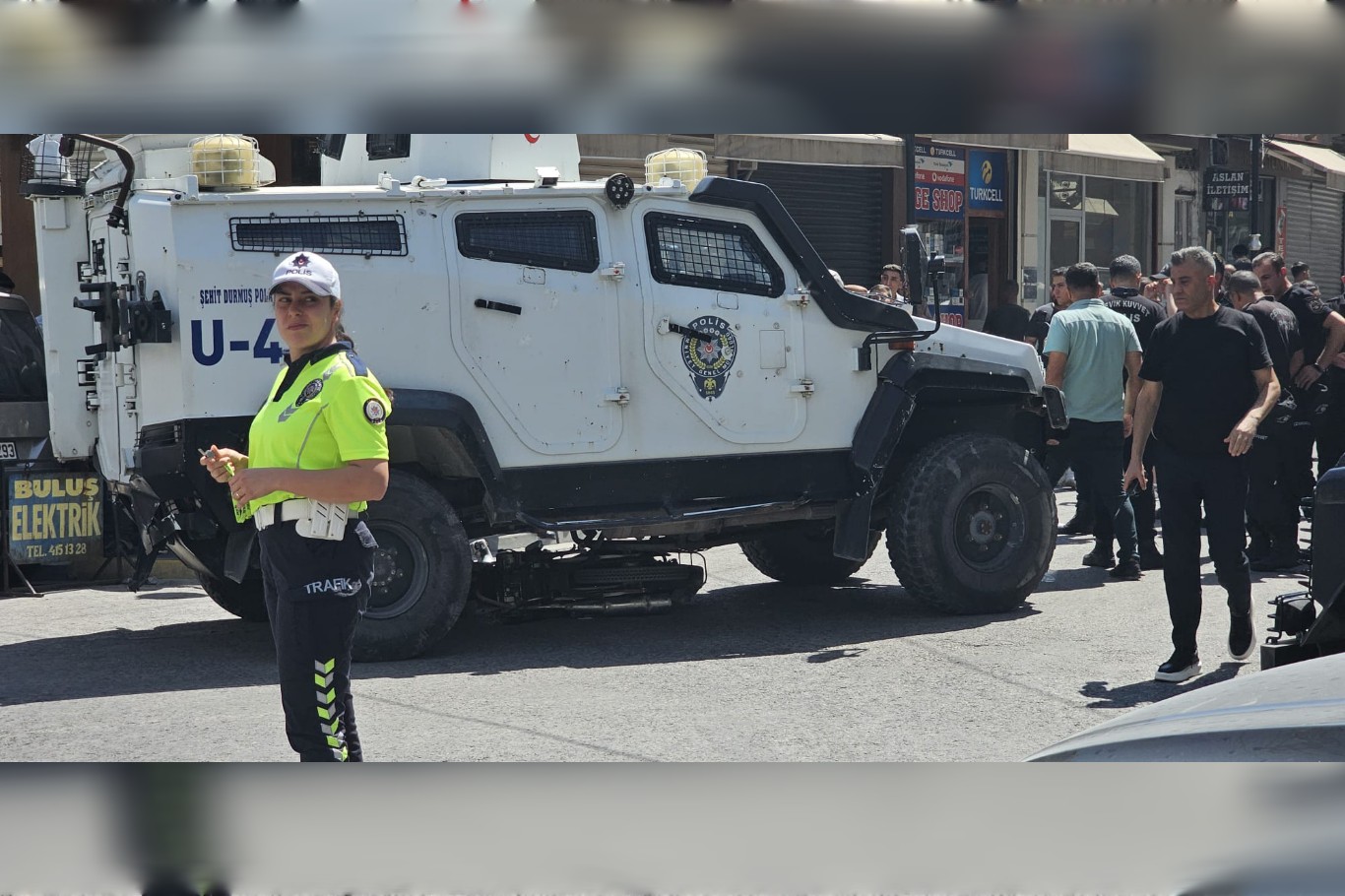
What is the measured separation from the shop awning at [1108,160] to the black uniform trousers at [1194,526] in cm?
1321

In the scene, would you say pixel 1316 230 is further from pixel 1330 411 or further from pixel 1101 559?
pixel 1101 559

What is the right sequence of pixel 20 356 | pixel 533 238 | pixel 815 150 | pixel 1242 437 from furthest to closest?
1. pixel 815 150
2. pixel 20 356
3. pixel 533 238
4. pixel 1242 437

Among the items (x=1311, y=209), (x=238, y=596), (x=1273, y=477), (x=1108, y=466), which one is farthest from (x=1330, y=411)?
(x=1311, y=209)

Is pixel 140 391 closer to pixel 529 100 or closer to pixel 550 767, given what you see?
pixel 550 767

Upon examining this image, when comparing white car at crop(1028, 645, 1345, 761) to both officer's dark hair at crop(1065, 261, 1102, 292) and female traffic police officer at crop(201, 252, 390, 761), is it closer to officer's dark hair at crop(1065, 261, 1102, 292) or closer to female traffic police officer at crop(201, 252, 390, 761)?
female traffic police officer at crop(201, 252, 390, 761)

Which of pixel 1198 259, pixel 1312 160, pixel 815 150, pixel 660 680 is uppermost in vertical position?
pixel 1312 160

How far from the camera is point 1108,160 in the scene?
20.5 m

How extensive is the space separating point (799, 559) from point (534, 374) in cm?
259

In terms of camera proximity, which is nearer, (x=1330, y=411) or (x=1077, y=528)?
(x=1330, y=411)

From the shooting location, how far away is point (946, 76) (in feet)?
8.21

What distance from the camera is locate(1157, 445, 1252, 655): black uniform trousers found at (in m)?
6.45

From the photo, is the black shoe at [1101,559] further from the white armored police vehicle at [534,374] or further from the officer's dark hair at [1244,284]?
the officer's dark hair at [1244,284]

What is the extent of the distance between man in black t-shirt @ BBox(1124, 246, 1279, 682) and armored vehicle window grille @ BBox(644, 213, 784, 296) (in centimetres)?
217

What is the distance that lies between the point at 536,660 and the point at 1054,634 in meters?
2.63
